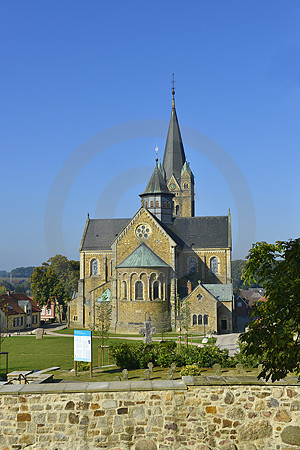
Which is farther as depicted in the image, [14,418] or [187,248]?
[187,248]

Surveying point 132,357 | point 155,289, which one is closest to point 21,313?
point 155,289

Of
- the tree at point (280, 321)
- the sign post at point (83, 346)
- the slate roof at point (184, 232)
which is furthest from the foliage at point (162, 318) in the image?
the tree at point (280, 321)

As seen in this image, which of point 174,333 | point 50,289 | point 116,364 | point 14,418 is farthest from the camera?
point 50,289

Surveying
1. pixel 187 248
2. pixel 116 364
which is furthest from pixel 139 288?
pixel 116 364

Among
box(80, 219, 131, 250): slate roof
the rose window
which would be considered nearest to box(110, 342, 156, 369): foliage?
the rose window

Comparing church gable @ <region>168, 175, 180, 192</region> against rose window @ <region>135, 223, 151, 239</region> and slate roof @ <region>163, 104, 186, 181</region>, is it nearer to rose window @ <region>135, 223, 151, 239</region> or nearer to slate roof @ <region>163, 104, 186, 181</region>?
slate roof @ <region>163, 104, 186, 181</region>

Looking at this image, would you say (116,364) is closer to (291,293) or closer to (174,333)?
(291,293)

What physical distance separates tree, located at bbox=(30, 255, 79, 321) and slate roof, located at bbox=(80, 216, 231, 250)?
11772 mm

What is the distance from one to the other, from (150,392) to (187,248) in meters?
51.7

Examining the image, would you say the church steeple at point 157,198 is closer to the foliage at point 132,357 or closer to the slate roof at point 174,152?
the slate roof at point 174,152

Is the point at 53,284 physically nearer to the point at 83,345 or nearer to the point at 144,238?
the point at 144,238

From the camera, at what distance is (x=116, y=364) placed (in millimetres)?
21750

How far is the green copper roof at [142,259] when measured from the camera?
54500 mm

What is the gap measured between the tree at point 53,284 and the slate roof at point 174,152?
82.4 feet
